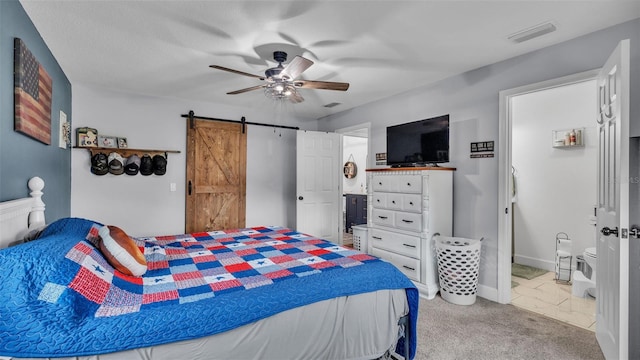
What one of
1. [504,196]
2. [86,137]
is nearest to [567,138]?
[504,196]

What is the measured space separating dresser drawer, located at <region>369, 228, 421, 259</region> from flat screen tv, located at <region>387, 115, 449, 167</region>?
0.90 m

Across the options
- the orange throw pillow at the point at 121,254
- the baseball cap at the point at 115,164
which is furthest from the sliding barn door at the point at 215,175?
the orange throw pillow at the point at 121,254

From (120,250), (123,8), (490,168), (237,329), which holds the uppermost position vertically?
(123,8)

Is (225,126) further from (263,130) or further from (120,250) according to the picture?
(120,250)

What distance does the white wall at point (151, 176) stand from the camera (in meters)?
3.83

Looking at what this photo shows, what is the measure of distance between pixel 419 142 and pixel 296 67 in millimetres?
1854

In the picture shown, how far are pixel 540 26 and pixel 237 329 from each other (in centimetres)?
297

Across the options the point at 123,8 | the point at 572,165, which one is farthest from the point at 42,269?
the point at 572,165

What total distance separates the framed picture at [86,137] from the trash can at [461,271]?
435 centimetres

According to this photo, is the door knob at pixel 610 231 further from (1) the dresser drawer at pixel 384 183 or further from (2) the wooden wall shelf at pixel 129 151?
(2) the wooden wall shelf at pixel 129 151

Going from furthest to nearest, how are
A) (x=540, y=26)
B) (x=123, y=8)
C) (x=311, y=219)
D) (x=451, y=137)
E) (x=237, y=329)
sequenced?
1. (x=311, y=219)
2. (x=451, y=137)
3. (x=540, y=26)
4. (x=123, y=8)
5. (x=237, y=329)

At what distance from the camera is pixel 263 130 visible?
5121mm

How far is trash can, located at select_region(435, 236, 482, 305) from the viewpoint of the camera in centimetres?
300

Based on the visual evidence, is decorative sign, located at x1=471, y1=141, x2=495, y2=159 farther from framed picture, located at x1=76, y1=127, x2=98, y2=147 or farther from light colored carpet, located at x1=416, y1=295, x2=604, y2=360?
framed picture, located at x1=76, y1=127, x2=98, y2=147
